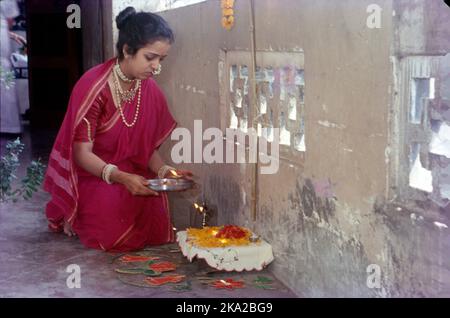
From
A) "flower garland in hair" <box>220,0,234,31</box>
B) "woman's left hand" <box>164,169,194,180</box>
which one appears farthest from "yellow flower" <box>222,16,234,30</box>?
"woman's left hand" <box>164,169,194,180</box>

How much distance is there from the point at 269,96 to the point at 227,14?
680 millimetres

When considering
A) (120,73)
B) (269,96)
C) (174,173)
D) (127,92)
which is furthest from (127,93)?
(269,96)

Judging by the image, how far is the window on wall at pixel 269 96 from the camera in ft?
13.0

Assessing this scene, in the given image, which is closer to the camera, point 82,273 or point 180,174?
point 82,273

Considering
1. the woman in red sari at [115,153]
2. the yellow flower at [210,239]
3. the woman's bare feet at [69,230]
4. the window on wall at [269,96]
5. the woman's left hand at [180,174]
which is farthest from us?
the woman's bare feet at [69,230]

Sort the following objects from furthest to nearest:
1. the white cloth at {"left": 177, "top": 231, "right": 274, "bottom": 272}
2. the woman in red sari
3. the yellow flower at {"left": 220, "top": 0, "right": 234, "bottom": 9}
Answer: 1. the woman in red sari
2. the yellow flower at {"left": 220, "top": 0, "right": 234, "bottom": 9}
3. the white cloth at {"left": 177, "top": 231, "right": 274, "bottom": 272}

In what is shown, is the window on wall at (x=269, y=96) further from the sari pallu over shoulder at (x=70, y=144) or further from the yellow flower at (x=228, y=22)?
the sari pallu over shoulder at (x=70, y=144)

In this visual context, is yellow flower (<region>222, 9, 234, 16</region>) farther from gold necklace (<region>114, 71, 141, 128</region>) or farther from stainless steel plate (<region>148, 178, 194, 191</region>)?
stainless steel plate (<region>148, 178, 194, 191</region>)

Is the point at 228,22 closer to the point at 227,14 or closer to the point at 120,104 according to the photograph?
the point at 227,14

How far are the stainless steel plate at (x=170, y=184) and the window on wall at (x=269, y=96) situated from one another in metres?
0.47

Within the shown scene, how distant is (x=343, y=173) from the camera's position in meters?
3.43

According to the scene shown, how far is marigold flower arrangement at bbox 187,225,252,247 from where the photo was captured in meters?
4.36

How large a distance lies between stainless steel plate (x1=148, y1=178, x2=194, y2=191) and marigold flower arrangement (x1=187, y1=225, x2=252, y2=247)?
11.4 inches

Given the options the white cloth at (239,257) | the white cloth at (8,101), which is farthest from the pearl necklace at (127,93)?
the white cloth at (8,101)
